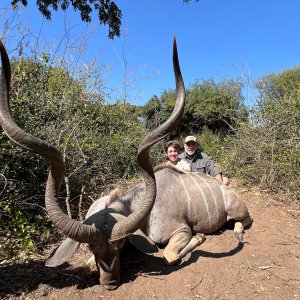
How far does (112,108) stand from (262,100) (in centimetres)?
286

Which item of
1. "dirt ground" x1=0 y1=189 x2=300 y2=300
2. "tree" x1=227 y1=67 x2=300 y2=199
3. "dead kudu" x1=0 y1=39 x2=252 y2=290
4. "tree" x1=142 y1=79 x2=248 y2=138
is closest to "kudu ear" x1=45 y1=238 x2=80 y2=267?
"dead kudu" x1=0 y1=39 x2=252 y2=290

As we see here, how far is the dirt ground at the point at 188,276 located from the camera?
9.14 ft

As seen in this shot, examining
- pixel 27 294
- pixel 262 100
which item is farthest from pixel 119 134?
pixel 27 294

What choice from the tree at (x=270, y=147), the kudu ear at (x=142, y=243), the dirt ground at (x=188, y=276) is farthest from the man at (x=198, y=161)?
the kudu ear at (x=142, y=243)

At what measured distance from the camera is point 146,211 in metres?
2.86

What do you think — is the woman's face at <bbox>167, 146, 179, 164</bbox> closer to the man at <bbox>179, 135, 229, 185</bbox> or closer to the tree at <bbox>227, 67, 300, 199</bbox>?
the man at <bbox>179, 135, 229, 185</bbox>

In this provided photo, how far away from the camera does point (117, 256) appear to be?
285 cm

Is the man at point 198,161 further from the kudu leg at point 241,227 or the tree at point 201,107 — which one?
the tree at point 201,107

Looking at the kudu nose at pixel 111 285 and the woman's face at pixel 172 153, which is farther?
the woman's face at pixel 172 153

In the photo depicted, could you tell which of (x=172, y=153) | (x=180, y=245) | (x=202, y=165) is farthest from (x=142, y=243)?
(x=202, y=165)

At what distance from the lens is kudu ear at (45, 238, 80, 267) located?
109 inches

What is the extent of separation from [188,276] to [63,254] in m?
1.00

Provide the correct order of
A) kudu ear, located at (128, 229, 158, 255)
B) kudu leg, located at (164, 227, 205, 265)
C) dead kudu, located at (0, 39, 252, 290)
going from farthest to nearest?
kudu leg, located at (164, 227, 205, 265)
kudu ear, located at (128, 229, 158, 255)
dead kudu, located at (0, 39, 252, 290)

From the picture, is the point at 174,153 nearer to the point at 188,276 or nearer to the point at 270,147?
the point at 270,147
